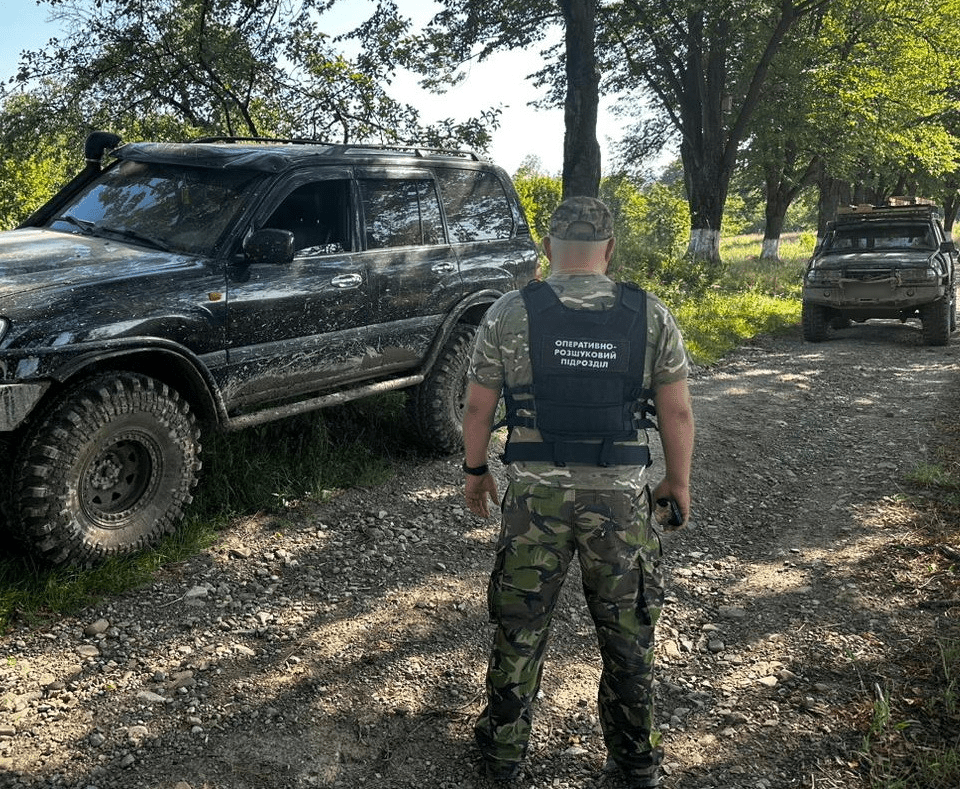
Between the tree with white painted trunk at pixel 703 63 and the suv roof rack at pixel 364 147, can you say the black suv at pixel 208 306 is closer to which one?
the suv roof rack at pixel 364 147

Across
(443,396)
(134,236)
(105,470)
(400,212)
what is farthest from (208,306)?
(443,396)

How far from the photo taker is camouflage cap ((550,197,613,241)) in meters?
2.73

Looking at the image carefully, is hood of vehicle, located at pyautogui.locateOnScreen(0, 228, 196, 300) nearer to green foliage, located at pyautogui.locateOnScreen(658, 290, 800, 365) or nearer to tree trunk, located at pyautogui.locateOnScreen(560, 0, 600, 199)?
green foliage, located at pyautogui.locateOnScreen(658, 290, 800, 365)

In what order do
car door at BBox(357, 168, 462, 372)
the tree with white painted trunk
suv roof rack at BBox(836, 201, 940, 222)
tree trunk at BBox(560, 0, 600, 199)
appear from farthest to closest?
the tree with white painted trunk → suv roof rack at BBox(836, 201, 940, 222) → tree trunk at BBox(560, 0, 600, 199) → car door at BBox(357, 168, 462, 372)

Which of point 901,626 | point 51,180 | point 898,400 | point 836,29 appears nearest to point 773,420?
point 898,400

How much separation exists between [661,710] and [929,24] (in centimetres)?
2376

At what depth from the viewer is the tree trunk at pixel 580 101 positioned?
11508 mm

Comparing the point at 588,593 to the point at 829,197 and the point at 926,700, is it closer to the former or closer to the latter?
the point at 926,700

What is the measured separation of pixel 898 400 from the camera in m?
8.54

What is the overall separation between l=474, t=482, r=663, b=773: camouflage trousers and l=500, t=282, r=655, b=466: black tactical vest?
14 centimetres

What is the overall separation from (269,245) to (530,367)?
218 centimetres

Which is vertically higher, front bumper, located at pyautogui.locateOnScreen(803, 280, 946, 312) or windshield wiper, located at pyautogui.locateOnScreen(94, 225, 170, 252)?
windshield wiper, located at pyautogui.locateOnScreen(94, 225, 170, 252)

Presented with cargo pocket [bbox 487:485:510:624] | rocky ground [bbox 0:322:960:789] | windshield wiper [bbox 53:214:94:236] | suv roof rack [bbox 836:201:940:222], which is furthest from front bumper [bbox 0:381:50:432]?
suv roof rack [bbox 836:201:940:222]

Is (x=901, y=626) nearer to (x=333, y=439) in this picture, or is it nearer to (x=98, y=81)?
(x=333, y=439)
